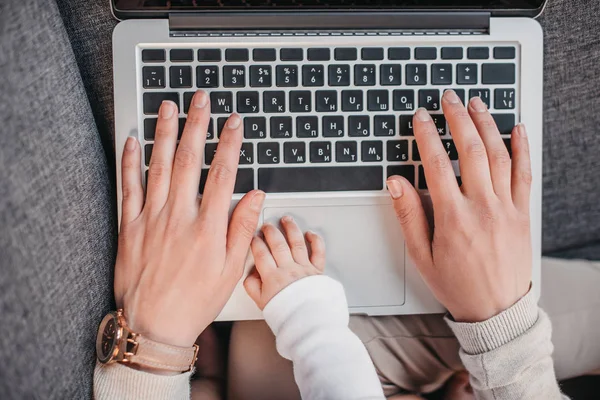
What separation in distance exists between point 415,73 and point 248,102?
8.4 inches

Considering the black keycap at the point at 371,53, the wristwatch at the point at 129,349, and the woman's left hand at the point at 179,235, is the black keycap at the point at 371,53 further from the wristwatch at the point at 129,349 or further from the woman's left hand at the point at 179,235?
the wristwatch at the point at 129,349

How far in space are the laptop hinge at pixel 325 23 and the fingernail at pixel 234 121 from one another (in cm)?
11

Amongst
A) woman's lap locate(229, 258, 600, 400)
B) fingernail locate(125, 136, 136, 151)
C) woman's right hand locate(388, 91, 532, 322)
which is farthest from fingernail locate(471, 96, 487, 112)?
fingernail locate(125, 136, 136, 151)

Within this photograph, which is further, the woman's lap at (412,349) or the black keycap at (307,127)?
the woman's lap at (412,349)

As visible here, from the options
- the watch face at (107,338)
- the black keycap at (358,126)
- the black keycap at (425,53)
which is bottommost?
the watch face at (107,338)

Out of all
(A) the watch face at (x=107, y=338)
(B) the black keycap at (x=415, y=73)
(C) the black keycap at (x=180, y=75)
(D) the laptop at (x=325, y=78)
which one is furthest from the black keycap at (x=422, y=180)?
(A) the watch face at (x=107, y=338)

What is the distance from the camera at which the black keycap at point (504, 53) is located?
2.04ft

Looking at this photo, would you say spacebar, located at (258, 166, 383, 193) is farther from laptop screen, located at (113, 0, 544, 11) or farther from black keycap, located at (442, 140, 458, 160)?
laptop screen, located at (113, 0, 544, 11)

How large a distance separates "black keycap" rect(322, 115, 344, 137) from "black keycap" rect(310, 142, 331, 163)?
1 cm

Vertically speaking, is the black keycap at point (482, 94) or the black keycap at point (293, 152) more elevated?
the black keycap at point (482, 94)

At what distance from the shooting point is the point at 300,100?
2.00 ft

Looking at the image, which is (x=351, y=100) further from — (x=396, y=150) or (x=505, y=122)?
(x=505, y=122)

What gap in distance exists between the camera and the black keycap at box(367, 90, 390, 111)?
61cm

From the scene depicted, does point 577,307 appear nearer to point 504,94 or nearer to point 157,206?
point 504,94
